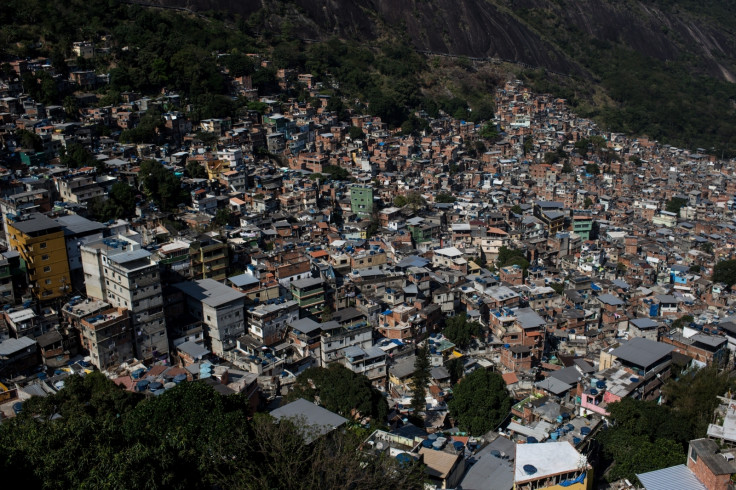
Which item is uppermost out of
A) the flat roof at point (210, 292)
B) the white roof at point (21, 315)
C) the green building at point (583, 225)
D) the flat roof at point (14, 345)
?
the white roof at point (21, 315)

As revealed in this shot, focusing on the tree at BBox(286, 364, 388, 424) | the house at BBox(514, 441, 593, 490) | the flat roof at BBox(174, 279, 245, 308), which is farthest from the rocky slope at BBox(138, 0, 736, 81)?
the house at BBox(514, 441, 593, 490)

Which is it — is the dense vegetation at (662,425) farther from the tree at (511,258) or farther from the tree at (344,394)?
the tree at (511,258)

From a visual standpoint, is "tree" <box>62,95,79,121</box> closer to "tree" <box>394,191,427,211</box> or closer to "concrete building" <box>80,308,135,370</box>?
"tree" <box>394,191,427,211</box>

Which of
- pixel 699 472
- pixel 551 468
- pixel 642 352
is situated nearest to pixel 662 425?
pixel 699 472

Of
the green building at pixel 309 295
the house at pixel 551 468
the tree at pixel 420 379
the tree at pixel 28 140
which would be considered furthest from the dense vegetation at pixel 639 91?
the house at pixel 551 468

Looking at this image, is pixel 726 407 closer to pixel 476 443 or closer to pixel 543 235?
pixel 476 443

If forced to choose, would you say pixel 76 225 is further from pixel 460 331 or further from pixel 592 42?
pixel 592 42
